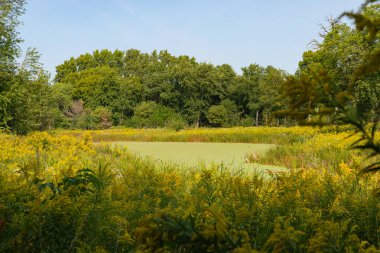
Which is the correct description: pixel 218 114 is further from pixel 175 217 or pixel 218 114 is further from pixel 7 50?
pixel 175 217

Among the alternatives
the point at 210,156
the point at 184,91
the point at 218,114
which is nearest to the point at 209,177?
the point at 210,156

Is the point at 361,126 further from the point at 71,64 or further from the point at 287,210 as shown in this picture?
the point at 71,64

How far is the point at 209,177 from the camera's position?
3051 millimetres

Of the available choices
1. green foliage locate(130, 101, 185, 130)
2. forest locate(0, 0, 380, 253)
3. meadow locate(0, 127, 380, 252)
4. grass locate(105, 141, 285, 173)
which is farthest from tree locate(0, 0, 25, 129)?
green foliage locate(130, 101, 185, 130)

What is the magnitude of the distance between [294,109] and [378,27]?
357 millimetres

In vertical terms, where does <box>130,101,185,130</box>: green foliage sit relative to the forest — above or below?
above

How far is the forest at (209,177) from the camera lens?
116 cm

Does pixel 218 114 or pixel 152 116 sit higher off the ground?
pixel 218 114

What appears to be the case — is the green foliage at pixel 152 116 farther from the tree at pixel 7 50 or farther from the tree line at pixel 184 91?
the tree at pixel 7 50

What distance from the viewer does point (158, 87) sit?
5519cm

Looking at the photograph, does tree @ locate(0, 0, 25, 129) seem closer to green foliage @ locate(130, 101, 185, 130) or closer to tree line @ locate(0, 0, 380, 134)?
tree line @ locate(0, 0, 380, 134)

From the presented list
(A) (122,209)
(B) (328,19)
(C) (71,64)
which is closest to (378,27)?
(A) (122,209)

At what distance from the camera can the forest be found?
116 cm

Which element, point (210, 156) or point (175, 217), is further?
point (210, 156)
